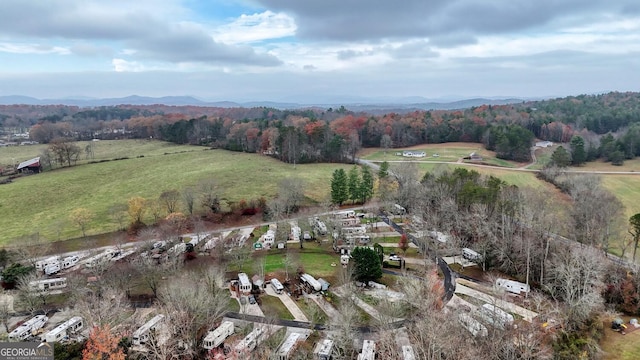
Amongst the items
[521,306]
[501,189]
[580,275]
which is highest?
[501,189]

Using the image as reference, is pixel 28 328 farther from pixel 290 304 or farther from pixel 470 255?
pixel 470 255

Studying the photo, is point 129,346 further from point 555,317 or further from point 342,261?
point 555,317

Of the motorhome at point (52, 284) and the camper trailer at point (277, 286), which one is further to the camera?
the motorhome at point (52, 284)

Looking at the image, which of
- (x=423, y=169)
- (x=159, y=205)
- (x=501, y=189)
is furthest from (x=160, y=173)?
(x=501, y=189)

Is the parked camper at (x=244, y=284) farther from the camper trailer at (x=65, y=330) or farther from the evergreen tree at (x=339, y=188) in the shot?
the evergreen tree at (x=339, y=188)

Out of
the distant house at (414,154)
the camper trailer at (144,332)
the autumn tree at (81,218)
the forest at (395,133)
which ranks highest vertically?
the forest at (395,133)

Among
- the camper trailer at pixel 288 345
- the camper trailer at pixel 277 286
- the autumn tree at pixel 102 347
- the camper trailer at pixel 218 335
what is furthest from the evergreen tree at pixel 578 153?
the autumn tree at pixel 102 347
